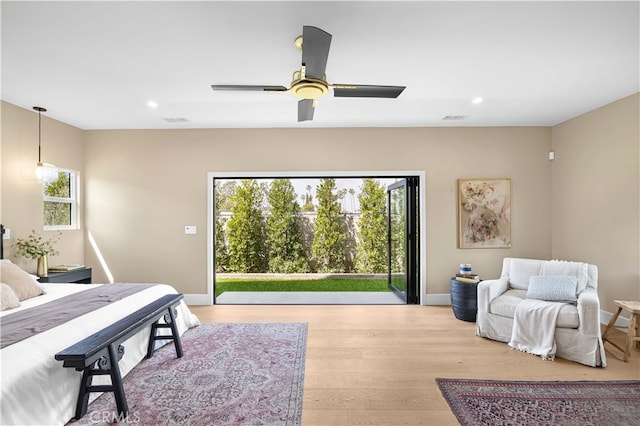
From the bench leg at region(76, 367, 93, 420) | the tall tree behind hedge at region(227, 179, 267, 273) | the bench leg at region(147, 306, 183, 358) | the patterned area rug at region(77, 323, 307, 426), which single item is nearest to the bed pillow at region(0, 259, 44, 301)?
the bench leg at region(147, 306, 183, 358)

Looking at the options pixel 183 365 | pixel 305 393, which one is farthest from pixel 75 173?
pixel 305 393

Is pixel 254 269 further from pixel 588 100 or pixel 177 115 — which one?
pixel 588 100

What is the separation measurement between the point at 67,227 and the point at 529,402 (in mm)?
5700

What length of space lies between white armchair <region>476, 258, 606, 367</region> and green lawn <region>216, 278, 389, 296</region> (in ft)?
8.28

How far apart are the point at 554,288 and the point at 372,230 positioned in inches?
155

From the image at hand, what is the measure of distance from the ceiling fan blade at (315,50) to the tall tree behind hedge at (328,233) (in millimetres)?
4973

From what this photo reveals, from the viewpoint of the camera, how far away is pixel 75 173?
15.0 ft

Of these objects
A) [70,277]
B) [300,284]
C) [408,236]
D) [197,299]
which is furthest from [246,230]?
[408,236]

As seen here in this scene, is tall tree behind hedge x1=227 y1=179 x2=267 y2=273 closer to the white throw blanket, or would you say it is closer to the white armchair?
the white armchair

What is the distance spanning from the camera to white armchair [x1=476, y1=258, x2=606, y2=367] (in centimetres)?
271

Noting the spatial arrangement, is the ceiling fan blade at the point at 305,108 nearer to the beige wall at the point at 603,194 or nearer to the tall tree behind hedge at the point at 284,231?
the beige wall at the point at 603,194

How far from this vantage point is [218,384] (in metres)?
2.42

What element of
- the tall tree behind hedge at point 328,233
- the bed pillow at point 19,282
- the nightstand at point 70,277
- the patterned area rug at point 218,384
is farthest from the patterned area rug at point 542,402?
the tall tree behind hedge at point 328,233

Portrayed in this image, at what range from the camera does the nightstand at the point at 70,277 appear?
356cm
